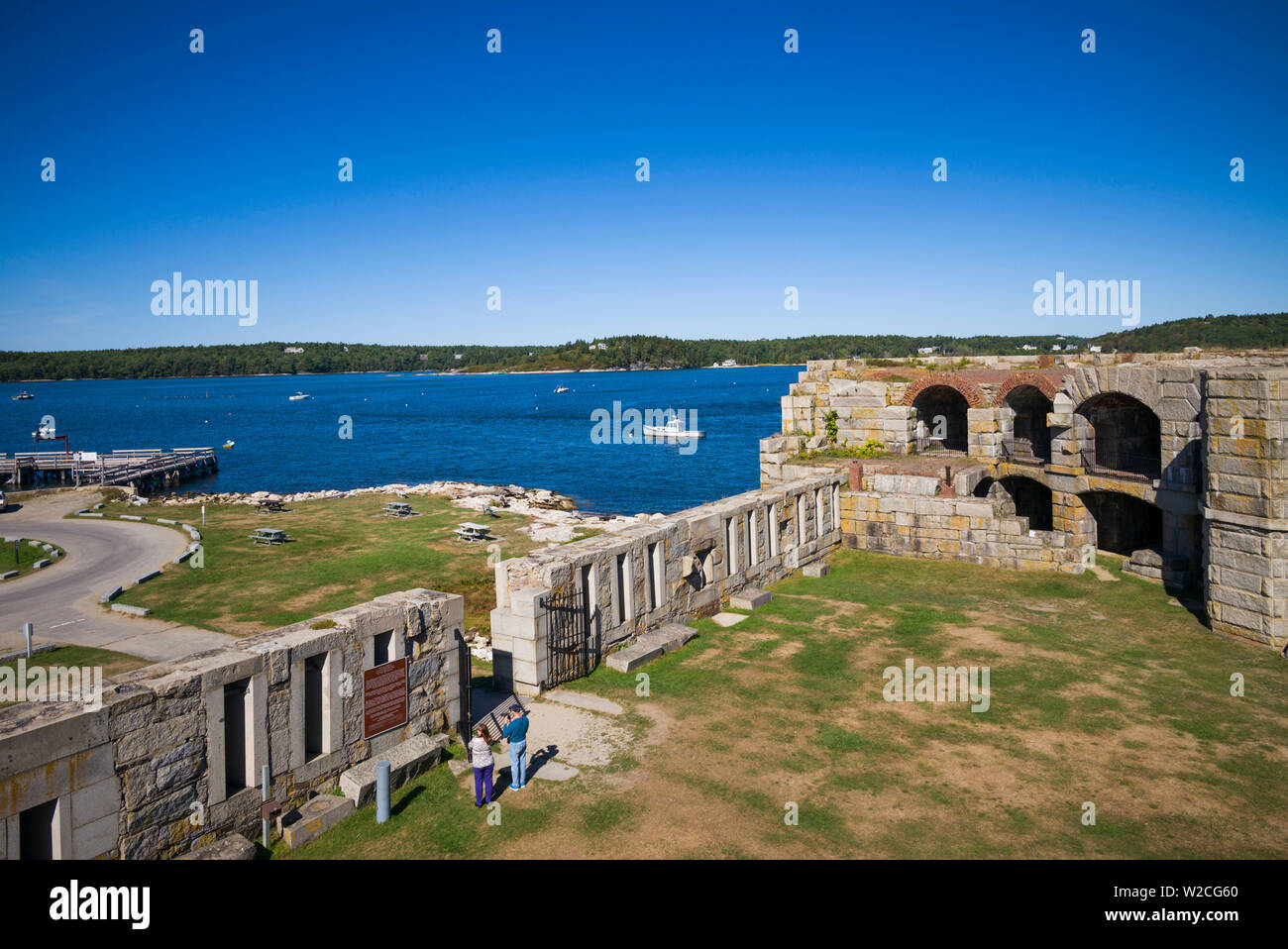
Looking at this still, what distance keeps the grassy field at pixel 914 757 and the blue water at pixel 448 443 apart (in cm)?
3487

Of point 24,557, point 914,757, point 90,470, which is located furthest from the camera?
point 90,470

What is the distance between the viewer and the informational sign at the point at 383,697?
33.3 ft

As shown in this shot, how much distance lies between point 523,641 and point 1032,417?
2333 centimetres

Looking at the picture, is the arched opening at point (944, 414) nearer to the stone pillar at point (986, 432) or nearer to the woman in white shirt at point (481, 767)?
the stone pillar at point (986, 432)

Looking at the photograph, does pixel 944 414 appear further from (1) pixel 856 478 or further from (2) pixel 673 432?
(2) pixel 673 432

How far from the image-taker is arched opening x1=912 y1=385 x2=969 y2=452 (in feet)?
103

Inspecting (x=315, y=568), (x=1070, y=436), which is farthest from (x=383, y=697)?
(x=1070, y=436)

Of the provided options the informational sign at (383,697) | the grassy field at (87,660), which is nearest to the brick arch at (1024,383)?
the informational sign at (383,697)

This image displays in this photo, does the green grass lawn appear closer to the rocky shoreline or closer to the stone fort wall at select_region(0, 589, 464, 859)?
the rocky shoreline

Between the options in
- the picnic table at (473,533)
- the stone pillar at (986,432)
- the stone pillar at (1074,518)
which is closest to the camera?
→ the stone pillar at (1074,518)

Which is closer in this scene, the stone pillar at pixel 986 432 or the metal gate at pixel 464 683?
the metal gate at pixel 464 683

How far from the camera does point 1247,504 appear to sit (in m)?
15.0

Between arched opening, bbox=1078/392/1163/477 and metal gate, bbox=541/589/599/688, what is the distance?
56.7 feet
